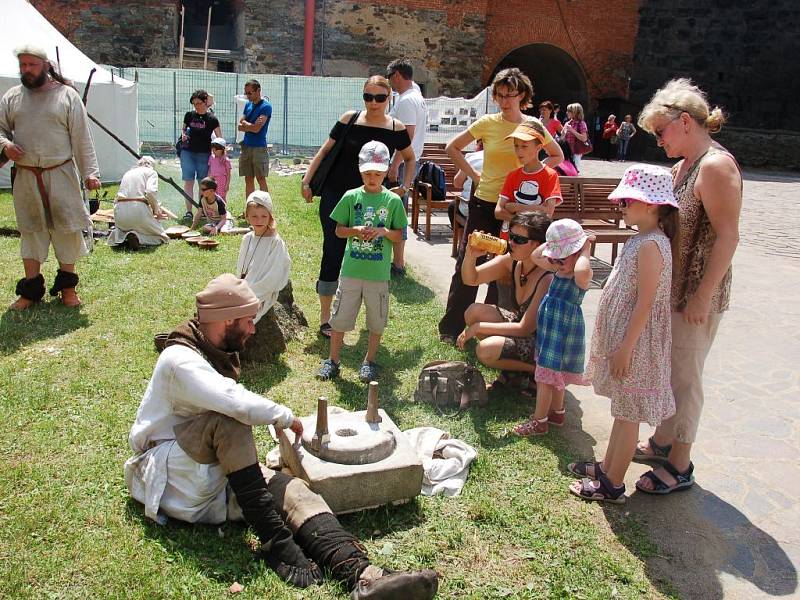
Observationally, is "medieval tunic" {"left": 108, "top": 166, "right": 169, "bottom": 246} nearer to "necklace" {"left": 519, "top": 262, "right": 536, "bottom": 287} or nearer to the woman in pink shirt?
the woman in pink shirt

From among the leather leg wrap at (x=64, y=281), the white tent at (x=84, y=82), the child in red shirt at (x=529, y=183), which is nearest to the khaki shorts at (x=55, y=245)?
the leather leg wrap at (x=64, y=281)

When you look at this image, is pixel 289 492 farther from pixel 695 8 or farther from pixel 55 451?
pixel 695 8

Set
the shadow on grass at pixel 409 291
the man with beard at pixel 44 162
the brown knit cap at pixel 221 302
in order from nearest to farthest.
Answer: the brown knit cap at pixel 221 302, the man with beard at pixel 44 162, the shadow on grass at pixel 409 291

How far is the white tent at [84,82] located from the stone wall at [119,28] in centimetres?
742

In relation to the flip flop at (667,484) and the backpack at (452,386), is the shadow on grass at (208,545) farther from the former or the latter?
the flip flop at (667,484)

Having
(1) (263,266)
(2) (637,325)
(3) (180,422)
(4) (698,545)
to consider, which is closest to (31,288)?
(1) (263,266)

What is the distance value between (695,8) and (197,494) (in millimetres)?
26875

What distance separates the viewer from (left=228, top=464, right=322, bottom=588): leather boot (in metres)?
2.98

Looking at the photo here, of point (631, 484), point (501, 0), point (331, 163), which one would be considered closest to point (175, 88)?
point (501, 0)

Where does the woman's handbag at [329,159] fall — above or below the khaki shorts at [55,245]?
above

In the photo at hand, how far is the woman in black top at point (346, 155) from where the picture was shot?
5.47 meters

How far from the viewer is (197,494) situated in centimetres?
318

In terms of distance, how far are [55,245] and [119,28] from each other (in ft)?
53.2

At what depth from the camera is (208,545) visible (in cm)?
316
